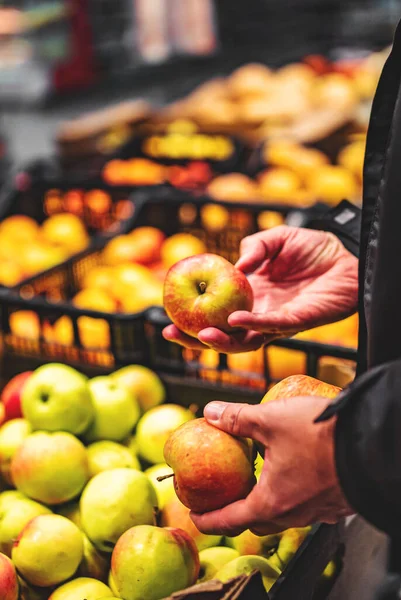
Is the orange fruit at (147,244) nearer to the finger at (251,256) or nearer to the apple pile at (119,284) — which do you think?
the apple pile at (119,284)

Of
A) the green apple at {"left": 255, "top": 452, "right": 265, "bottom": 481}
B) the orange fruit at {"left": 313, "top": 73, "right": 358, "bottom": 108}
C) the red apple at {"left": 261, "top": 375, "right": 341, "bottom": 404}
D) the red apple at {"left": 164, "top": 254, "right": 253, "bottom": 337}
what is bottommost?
the orange fruit at {"left": 313, "top": 73, "right": 358, "bottom": 108}

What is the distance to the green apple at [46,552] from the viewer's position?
1.29 m

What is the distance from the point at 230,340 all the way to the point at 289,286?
11.8 inches

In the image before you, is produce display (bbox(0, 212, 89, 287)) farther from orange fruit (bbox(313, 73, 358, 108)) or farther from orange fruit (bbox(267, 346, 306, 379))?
orange fruit (bbox(313, 73, 358, 108))

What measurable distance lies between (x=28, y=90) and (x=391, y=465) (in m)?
7.13

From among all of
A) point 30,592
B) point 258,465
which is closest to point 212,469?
point 258,465

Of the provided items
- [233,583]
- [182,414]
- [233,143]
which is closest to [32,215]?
[233,143]

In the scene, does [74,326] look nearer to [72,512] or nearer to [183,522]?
[72,512]

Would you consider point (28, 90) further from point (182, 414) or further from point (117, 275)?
point (182, 414)

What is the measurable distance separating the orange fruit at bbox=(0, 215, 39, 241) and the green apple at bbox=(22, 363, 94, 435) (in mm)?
1588

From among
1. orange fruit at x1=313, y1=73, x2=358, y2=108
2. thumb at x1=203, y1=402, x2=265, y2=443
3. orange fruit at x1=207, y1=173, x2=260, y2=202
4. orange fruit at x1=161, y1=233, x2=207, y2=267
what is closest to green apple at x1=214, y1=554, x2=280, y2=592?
thumb at x1=203, y1=402, x2=265, y2=443

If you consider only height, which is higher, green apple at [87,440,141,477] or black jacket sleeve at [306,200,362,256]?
black jacket sleeve at [306,200,362,256]

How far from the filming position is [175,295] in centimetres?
139

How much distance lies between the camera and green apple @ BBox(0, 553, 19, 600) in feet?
4.03
